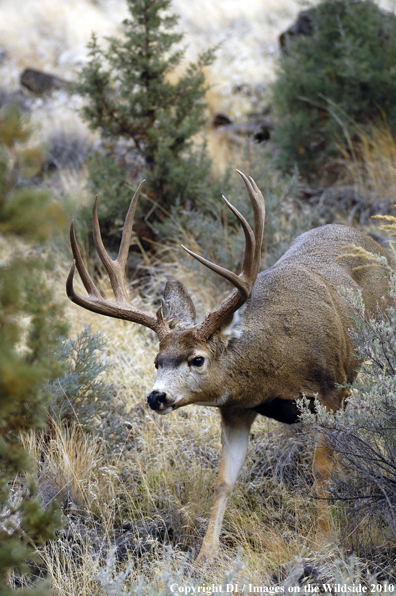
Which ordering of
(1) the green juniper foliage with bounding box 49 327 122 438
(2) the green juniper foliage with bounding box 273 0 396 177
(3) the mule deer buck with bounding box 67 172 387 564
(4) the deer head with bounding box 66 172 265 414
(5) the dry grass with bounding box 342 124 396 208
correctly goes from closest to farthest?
(4) the deer head with bounding box 66 172 265 414
(3) the mule deer buck with bounding box 67 172 387 564
(1) the green juniper foliage with bounding box 49 327 122 438
(5) the dry grass with bounding box 342 124 396 208
(2) the green juniper foliage with bounding box 273 0 396 177

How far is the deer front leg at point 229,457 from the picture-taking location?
3.90 m

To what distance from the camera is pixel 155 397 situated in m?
3.39

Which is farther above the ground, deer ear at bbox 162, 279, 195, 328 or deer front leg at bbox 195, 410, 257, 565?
deer ear at bbox 162, 279, 195, 328

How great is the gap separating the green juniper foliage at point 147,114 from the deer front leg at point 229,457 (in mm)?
3698

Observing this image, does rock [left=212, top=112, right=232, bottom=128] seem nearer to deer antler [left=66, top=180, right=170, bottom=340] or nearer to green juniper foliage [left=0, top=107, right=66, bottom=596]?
deer antler [left=66, top=180, right=170, bottom=340]

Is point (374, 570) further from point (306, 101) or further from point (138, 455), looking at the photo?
point (306, 101)

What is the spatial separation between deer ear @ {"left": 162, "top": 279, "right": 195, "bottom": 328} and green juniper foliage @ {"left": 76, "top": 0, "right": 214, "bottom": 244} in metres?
3.45

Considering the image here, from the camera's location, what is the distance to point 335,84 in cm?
928

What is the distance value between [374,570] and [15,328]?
7.08 feet

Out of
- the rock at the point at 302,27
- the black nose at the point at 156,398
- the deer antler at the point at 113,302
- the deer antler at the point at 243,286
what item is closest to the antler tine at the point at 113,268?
the deer antler at the point at 113,302

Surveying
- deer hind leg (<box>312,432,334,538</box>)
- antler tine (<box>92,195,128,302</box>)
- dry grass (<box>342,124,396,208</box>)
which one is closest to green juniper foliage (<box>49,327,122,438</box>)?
antler tine (<box>92,195,128,302</box>)

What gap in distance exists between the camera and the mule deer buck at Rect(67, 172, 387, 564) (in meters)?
3.62

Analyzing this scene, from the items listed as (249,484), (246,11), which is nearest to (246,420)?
(249,484)

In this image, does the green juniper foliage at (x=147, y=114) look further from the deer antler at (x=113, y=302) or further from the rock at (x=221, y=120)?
the rock at (x=221, y=120)
